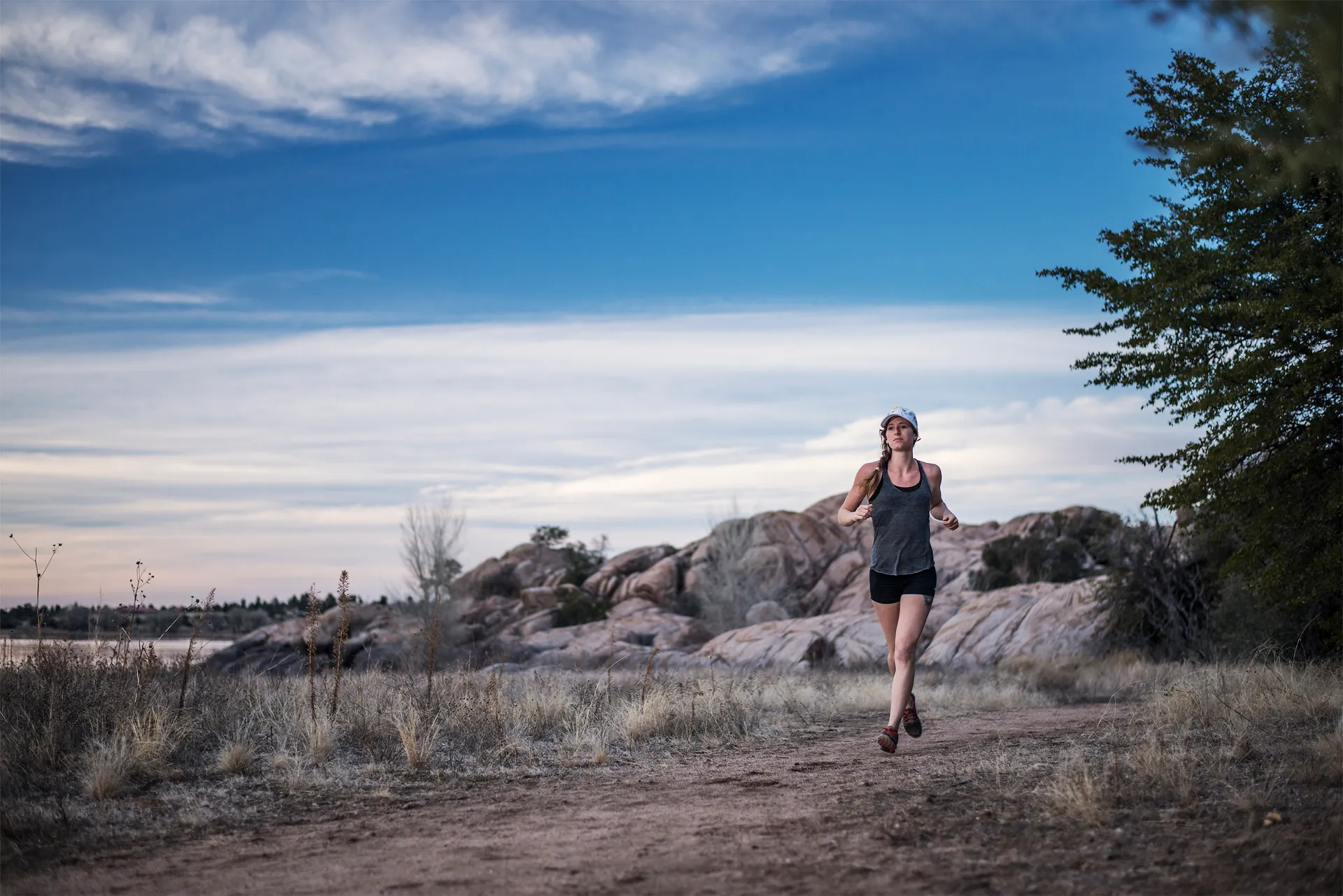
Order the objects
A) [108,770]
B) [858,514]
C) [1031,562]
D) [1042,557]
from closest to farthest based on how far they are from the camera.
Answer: [108,770], [858,514], [1031,562], [1042,557]

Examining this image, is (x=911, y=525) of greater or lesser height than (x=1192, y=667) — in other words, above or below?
above

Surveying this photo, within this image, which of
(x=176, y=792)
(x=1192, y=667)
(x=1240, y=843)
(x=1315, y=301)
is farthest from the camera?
(x=1192, y=667)

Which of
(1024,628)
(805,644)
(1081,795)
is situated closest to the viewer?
(1081,795)

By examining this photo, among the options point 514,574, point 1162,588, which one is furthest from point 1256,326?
point 514,574

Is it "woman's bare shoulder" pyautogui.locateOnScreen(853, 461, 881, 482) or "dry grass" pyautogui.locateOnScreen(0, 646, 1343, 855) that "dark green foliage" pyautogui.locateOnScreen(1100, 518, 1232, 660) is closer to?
"dry grass" pyautogui.locateOnScreen(0, 646, 1343, 855)

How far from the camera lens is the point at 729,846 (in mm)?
5203

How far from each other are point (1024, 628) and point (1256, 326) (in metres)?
15.9

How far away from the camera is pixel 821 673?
2320 centimetres

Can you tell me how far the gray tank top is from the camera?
8062mm

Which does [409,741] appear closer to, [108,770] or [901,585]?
[108,770]

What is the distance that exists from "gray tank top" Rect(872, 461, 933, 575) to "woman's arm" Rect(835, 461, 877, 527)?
5.1 inches

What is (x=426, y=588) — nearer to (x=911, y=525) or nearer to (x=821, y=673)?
(x=821, y=673)

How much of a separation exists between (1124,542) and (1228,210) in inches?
425

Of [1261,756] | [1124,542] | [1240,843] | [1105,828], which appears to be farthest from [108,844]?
[1124,542]
